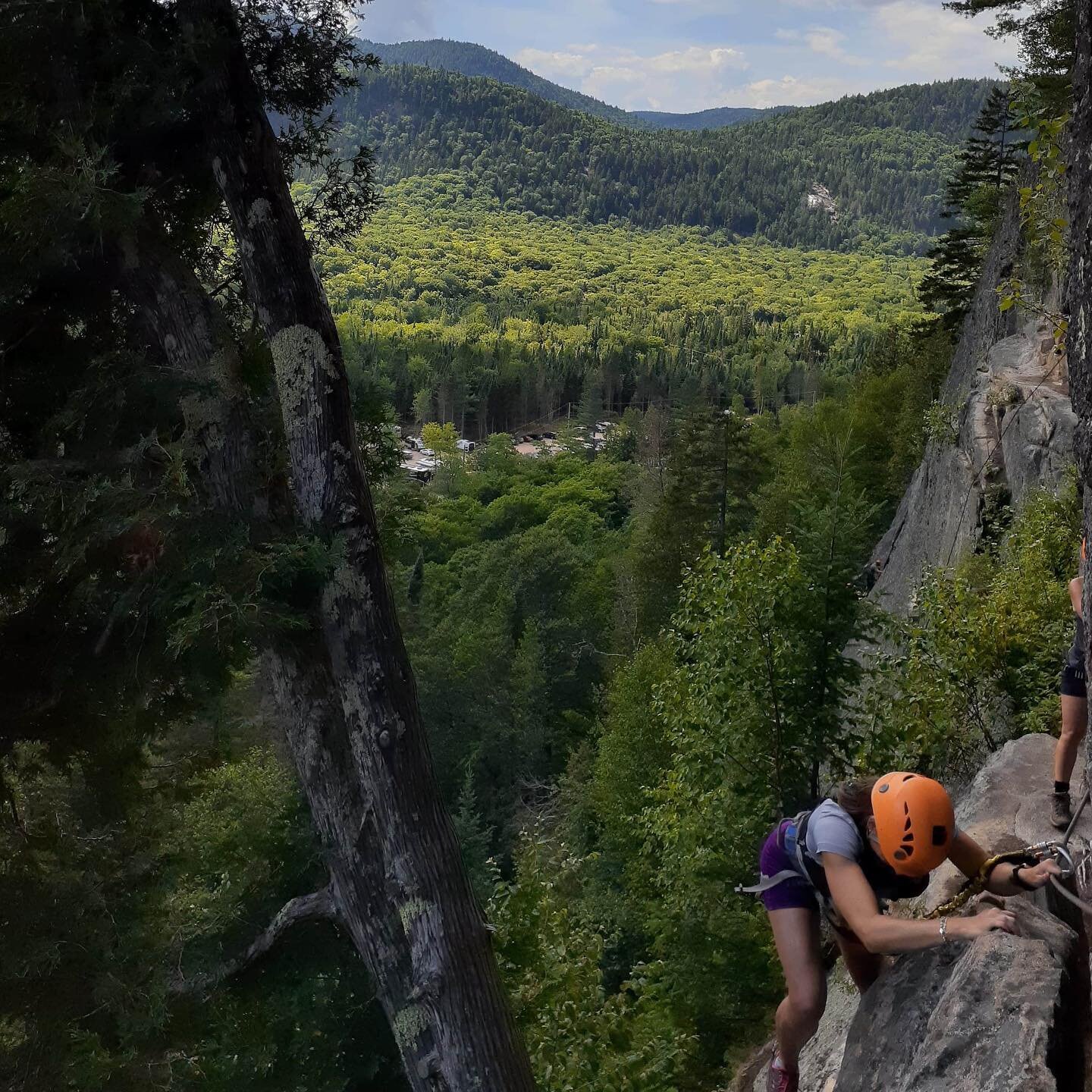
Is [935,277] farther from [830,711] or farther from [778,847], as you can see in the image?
[778,847]

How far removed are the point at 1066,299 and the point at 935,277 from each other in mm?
37833

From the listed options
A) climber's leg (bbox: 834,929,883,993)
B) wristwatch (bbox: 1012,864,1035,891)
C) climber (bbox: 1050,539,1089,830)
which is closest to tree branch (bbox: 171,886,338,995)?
climber's leg (bbox: 834,929,883,993)

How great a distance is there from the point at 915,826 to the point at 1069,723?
2.99m

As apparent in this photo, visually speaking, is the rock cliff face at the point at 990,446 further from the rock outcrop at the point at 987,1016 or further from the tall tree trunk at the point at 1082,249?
Answer: the tall tree trunk at the point at 1082,249

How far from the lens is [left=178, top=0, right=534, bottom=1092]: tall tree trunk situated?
16.8 ft

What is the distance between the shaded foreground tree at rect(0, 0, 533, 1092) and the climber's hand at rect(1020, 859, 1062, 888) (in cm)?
294

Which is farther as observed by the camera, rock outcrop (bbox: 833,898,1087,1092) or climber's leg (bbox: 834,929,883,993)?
climber's leg (bbox: 834,929,883,993)

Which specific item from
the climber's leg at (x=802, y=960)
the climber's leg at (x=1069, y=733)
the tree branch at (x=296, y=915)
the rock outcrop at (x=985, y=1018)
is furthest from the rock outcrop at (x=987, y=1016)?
the tree branch at (x=296, y=915)

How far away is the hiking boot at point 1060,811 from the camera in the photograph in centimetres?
Result: 609

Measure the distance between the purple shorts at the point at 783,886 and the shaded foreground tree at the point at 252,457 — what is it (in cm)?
185

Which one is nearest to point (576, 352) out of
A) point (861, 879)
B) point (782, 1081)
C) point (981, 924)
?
point (782, 1081)

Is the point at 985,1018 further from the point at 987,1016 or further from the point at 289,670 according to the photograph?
the point at 289,670

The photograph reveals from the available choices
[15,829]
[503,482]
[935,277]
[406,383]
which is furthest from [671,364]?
[15,829]

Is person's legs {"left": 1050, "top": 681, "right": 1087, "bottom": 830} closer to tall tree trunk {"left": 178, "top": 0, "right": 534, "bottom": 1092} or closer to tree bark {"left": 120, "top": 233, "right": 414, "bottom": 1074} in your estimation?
Answer: tall tree trunk {"left": 178, "top": 0, "right": 534, "bottom": 1092}
